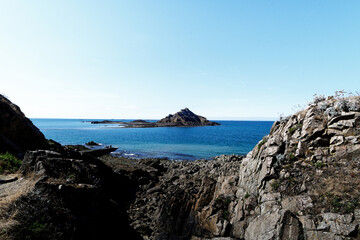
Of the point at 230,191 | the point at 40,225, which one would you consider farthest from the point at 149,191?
the point at 40,225

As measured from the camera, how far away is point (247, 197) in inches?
539

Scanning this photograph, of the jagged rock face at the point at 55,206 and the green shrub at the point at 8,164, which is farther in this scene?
the green shrub at the point at 8,164

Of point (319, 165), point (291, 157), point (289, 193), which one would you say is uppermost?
point (291, 157)

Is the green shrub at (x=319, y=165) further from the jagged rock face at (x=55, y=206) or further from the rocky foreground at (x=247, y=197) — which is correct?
the jagged rock face at (x=55, y=206)

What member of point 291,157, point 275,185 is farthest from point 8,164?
point 291,157

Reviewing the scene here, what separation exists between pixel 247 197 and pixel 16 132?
28897 millimetres

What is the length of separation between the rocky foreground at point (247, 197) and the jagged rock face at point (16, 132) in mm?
12159

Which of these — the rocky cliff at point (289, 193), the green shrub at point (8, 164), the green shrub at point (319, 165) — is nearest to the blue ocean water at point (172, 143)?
the rocky cliff at point (289, 193)

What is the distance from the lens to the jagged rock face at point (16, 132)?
860 inches

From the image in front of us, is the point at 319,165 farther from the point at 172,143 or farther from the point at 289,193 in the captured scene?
the point at 172,143

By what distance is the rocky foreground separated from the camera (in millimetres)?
8938

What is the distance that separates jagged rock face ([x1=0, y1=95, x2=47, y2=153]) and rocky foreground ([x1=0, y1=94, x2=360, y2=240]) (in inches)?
479

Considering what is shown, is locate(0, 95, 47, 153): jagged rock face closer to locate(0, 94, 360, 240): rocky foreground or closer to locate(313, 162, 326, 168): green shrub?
locate(0, 94, 360, 240): rocky foreground

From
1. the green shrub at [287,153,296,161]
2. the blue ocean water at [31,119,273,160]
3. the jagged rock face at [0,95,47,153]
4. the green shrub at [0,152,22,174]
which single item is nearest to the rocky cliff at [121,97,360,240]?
the green shrub at [287,153,296,161]
